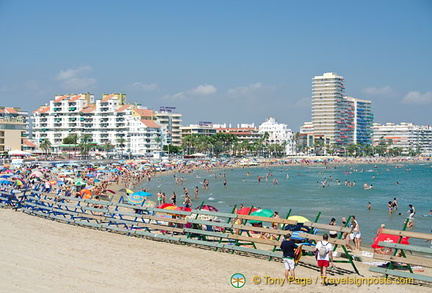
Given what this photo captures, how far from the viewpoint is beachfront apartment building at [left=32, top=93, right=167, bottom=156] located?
384 feet

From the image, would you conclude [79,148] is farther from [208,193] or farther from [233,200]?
[233,200]

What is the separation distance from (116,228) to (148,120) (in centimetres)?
10663

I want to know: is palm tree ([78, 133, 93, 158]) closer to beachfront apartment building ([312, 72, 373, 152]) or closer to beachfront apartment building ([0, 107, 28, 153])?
beachfront apartment building ([0, 107, 28, 153])

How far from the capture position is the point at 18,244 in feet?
38.7

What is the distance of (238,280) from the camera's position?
356 inches

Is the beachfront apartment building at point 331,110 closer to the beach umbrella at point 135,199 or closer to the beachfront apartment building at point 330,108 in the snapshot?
the beachfront apartment building at point 330,108

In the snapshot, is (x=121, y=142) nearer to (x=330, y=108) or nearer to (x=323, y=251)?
(x=330, y=108)

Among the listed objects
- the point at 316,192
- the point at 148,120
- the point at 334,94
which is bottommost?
the point at 316,192

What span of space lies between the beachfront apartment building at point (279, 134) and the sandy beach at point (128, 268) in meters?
148

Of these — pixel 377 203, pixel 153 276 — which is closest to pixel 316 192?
pixel 377 203

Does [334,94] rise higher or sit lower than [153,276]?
higher

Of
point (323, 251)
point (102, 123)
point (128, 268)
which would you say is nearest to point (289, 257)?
point (323, 251)

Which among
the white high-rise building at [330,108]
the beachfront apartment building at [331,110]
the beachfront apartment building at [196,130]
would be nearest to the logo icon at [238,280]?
the beachfront apartment building at [196,130]

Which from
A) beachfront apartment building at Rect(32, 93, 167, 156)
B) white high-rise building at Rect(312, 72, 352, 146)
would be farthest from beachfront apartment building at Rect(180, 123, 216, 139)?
white high-rise building at Rect(312, 72, 352, 146)
